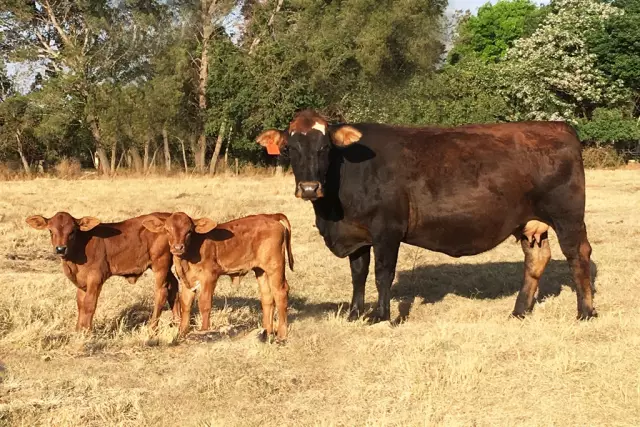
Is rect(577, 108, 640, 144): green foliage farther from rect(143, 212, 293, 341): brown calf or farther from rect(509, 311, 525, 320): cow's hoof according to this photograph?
rect(143, 212, 293, 341): brown calf

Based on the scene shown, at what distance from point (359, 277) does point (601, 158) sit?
30055 millimetres

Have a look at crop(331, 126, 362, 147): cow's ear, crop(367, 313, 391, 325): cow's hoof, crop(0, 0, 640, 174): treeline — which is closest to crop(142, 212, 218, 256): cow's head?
crop(331, 126, 362, 147): cow's ear

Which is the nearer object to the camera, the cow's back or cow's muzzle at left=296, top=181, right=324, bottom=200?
cow's muzzle at left=296, top=181, right=324, bottom=200

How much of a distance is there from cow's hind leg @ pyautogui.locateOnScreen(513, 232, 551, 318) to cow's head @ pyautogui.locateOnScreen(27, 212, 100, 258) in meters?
4.97

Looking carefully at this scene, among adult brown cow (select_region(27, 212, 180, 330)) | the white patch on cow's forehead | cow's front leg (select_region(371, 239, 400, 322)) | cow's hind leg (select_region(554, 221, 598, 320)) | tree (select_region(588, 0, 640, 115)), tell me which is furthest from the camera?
tree (select_region(588, 0, 640, 115))

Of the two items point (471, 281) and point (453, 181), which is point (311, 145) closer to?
point (453, 181)

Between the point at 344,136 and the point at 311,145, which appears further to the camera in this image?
the point at 344,136

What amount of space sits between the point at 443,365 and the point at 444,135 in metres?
3.41

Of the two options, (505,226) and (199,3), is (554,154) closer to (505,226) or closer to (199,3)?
(505,226)

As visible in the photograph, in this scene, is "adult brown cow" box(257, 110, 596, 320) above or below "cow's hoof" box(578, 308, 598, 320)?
above

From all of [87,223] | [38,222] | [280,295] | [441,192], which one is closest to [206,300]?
[280,295]

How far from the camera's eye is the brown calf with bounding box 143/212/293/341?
6.76 meters

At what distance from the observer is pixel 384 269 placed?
768cm

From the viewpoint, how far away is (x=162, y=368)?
5.75m
